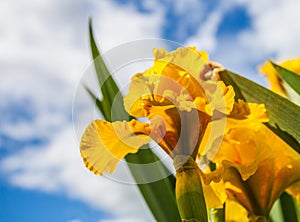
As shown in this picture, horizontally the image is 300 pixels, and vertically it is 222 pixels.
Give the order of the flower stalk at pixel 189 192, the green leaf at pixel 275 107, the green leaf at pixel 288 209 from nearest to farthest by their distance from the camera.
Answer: the flower stalk at pixel 189 192 → the green leaf at pixel 275 107 → the green leaf at pixel 288 209

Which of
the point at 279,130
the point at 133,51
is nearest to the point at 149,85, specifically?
the point at 133,51

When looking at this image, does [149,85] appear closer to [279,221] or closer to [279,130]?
[279,130]

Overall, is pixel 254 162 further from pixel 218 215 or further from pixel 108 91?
pixel 108 91

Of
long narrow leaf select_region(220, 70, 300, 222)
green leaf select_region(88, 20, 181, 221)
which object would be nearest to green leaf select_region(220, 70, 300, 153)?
long narrow leaf select_region(220, 70, 300, 222)

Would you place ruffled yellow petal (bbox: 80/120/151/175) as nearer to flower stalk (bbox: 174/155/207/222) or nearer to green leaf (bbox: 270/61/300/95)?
flower stalk (bbox: 174/155/207/222)

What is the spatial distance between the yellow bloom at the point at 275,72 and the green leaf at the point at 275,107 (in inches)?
5.0

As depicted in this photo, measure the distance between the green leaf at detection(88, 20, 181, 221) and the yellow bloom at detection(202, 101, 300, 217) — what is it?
81 millimetres

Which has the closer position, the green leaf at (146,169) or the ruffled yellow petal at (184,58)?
the ruffled yellow petal at (184,58)

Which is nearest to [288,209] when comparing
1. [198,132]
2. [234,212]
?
[234,212]

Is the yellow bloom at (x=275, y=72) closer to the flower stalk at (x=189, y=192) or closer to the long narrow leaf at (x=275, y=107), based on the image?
the long narrow leaf at (x=275, y=107)

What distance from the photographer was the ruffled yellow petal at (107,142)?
1.21 feet

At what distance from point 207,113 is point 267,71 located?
0.91ft

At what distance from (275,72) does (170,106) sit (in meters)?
0.26

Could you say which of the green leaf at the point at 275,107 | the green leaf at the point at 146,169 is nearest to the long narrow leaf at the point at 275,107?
the green leaf at the point at 275,107
